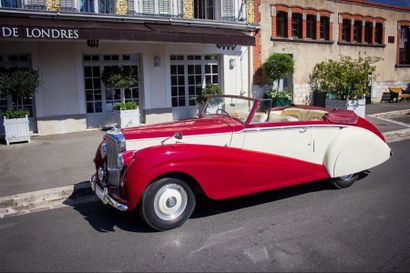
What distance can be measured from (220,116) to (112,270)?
289 cm

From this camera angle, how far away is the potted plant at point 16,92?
34.2 ft

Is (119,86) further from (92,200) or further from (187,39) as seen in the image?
(92,200)

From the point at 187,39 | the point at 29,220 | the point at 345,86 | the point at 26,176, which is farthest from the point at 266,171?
the point at 345,86

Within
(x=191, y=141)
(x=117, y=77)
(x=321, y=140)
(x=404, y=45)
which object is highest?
(x=404, y=45)

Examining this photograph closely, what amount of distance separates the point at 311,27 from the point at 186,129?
16467 mm

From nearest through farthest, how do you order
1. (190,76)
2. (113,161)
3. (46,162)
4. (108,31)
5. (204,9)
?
1. (113,161)
2. (46,162)
3. (108,31)
4. (190,76)
5. (204,9)

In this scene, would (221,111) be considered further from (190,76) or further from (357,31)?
(357,31)

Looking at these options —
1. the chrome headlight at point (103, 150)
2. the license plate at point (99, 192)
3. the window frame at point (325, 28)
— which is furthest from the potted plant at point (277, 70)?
the license plate at point (99, 192)

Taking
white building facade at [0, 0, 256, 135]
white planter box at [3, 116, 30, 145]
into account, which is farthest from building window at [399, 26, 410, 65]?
white planter box at [3, 116, 30, 145]

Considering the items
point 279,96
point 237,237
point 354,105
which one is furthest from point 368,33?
point 237,237

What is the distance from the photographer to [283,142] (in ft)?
18.0

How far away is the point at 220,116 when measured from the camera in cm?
581

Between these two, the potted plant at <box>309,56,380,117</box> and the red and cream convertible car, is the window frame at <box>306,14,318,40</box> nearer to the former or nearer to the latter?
the potted plant at <box>309,56,380,117</box>

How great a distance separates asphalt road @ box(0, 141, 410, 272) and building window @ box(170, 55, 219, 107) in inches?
378
